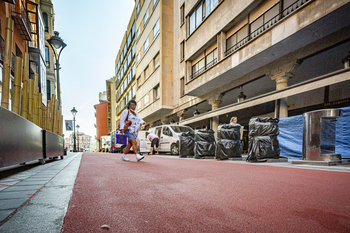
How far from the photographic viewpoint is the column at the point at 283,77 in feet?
31.9

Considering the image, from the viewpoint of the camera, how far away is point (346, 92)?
10.9m

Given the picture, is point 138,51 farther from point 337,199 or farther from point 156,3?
point 337,199

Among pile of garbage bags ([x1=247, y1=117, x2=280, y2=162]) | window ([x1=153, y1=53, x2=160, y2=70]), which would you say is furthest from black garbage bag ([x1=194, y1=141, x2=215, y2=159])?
window ([x1=153, y1=53, x2=160, y2=70])

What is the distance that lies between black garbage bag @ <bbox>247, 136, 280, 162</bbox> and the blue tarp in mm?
2035

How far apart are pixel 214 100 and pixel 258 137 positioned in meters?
8.69

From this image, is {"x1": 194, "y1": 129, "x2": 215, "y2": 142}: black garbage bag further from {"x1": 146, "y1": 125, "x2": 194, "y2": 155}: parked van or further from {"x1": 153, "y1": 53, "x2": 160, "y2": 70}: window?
{"x1": 153, "y1": 53, "x2": 160, "y2": 70}: window

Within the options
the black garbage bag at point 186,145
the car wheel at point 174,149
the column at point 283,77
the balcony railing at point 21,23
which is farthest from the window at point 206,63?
the balcony railing at point 21,23

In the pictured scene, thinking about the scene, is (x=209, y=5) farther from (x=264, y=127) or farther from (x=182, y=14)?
(x=264, y=127)

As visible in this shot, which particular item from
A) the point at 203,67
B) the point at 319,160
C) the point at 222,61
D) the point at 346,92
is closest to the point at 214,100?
the point at 203,67

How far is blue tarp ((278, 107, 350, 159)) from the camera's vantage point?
6.71 metres

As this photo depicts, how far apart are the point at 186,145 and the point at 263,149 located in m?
4.70

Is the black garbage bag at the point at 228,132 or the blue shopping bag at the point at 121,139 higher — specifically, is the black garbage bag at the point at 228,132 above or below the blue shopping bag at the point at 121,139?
above

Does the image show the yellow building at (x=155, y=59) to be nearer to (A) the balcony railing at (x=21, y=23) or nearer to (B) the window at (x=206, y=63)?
(B) the window at (x=206, y=63)

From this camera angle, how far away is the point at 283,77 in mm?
9914
